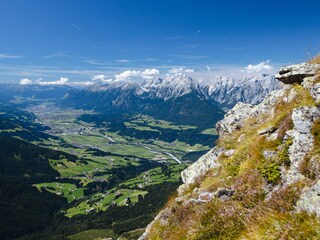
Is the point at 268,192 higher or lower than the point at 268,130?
lower

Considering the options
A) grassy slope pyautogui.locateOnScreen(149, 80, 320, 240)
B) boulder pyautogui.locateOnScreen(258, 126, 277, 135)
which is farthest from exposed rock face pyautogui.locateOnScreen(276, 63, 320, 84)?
boulder pyautogui.locateOnScreen(258, 126, 277, 135)

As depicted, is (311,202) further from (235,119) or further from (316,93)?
(235,119)

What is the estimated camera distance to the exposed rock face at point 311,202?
31.8ft

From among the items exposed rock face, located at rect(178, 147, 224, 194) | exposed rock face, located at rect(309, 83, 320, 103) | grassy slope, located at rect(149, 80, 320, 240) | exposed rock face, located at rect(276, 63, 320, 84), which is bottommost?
exposed rock face, located at rect(178, 147, 224, 194)

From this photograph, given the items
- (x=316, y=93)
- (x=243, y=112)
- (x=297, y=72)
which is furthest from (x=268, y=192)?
(x=243, y=112)

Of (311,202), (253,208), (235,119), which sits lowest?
(253,208)

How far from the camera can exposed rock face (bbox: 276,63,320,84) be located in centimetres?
2517

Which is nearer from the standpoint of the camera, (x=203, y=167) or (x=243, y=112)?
(x=203, y=167)

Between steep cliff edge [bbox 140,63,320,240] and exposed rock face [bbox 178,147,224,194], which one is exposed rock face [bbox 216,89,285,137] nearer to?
exposed rock face [bbox 178,147,224,194]

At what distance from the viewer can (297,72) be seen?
26.7 m

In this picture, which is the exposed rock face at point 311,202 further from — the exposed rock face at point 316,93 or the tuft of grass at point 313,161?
the exposed rock face at point 316,93

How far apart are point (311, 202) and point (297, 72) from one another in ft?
63.1

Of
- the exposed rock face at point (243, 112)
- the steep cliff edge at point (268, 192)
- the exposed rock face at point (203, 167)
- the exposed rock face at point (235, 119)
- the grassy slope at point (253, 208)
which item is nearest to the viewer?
the grassy slope at point (253, 208)

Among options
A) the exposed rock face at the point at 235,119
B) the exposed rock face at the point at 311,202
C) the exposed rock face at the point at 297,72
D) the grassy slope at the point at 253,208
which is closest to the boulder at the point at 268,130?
the grassy slope at the point at 253,208
